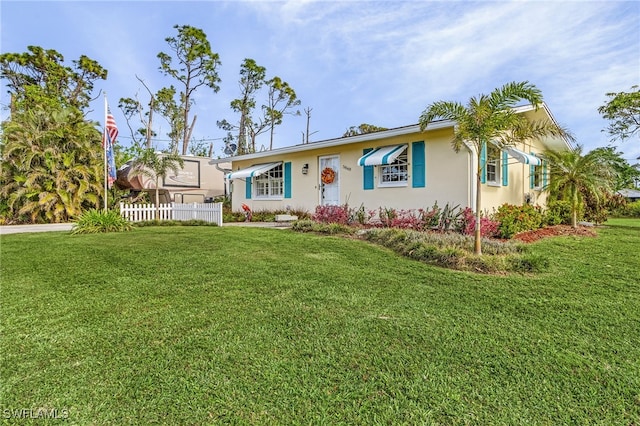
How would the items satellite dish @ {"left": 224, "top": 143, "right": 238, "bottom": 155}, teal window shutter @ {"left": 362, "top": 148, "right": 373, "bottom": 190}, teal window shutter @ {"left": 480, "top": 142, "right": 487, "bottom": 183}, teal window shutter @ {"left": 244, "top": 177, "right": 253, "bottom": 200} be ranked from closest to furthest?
teal window shutter @ {"left": 480, "top": 142, "right": 487, "bottom": 183} → teal window shutter @ {"left": 362, "top": 148, "right": 373, "bottom": 190} → teal window shutter @ {"left": 244, "top": 177, "right": 253, "bottom": 200} → satellite dish @ {"left": 224, "top": 143, "right": 238, "bottom": 155}

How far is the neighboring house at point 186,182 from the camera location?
51.4 feet

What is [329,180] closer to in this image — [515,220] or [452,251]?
[515,220]

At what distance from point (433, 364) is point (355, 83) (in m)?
17.1

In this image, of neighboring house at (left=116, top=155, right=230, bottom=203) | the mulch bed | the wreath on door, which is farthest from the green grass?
neighboring house at (left=116, top=155, right=230, bottom=203)

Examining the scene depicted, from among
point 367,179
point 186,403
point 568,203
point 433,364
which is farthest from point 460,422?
point 568,203

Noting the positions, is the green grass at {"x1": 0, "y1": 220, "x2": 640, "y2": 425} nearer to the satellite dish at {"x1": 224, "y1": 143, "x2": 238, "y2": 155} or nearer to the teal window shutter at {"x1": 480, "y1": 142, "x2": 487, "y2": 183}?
the teal window shutter at {"x1": 480, "y1": 142, "x2": 487, "y2": 183}

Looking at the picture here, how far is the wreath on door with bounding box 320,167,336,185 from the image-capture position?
1177cm

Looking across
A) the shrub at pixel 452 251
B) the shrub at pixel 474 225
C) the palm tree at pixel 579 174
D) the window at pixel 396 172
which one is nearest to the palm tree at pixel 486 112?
the shrub at pixel 452 251

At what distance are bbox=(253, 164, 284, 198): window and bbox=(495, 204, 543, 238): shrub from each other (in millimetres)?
8160

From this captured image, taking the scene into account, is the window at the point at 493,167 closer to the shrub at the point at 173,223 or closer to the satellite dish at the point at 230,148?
the shrub at the point at 173,223

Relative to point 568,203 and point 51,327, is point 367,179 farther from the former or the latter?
point 51,327

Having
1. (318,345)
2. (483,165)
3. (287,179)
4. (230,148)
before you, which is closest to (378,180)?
(483,165)

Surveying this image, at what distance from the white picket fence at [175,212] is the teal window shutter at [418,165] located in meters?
6.60

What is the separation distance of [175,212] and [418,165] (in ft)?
31.4
